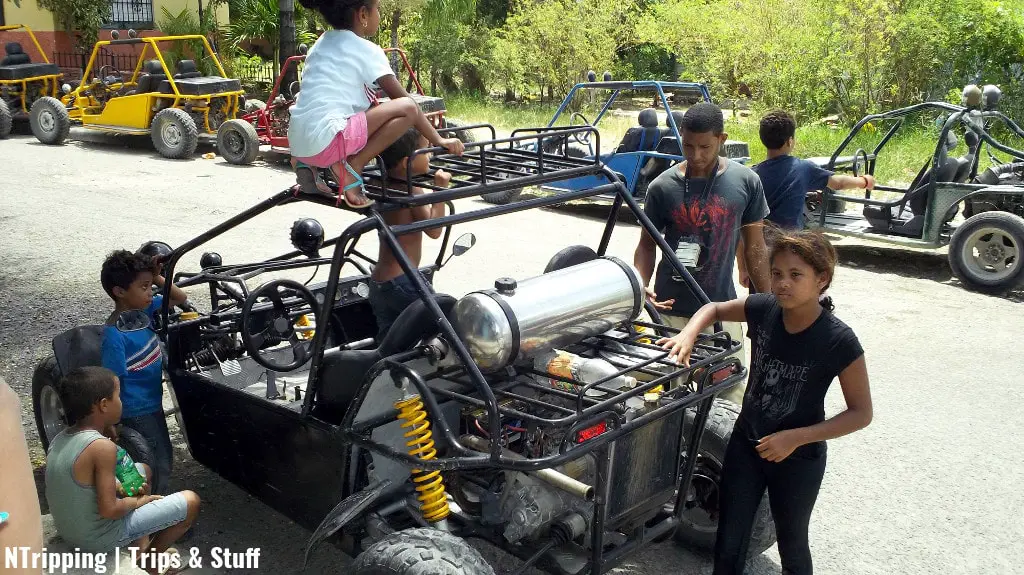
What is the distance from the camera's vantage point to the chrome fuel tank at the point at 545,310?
3068 millimetres

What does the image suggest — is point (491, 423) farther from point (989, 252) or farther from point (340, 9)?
point (989, 252)

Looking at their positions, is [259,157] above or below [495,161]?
below

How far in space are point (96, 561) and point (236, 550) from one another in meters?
0.70

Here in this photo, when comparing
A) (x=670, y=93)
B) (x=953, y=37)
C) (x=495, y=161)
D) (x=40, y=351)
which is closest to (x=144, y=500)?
(x=495, y=161)

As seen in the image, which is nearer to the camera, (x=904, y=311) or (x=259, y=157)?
(x=904, y=311)

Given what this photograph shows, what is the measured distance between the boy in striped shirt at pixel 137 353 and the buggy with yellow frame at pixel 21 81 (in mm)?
13936

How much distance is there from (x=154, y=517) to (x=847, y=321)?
575 centimetres

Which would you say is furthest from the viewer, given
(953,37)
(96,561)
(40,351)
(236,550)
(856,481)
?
(953,37)

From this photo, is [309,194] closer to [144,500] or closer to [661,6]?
[144,500]

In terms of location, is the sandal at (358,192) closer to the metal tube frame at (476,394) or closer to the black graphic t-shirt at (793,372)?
the metal tube frame at (476,394)

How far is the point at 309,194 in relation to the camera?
11.7 feet

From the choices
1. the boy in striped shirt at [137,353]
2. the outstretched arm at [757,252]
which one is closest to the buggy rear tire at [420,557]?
the boy in striped shirt at [137,353]

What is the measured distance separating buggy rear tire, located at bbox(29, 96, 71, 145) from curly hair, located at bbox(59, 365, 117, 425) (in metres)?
13.5

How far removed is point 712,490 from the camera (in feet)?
12.7
